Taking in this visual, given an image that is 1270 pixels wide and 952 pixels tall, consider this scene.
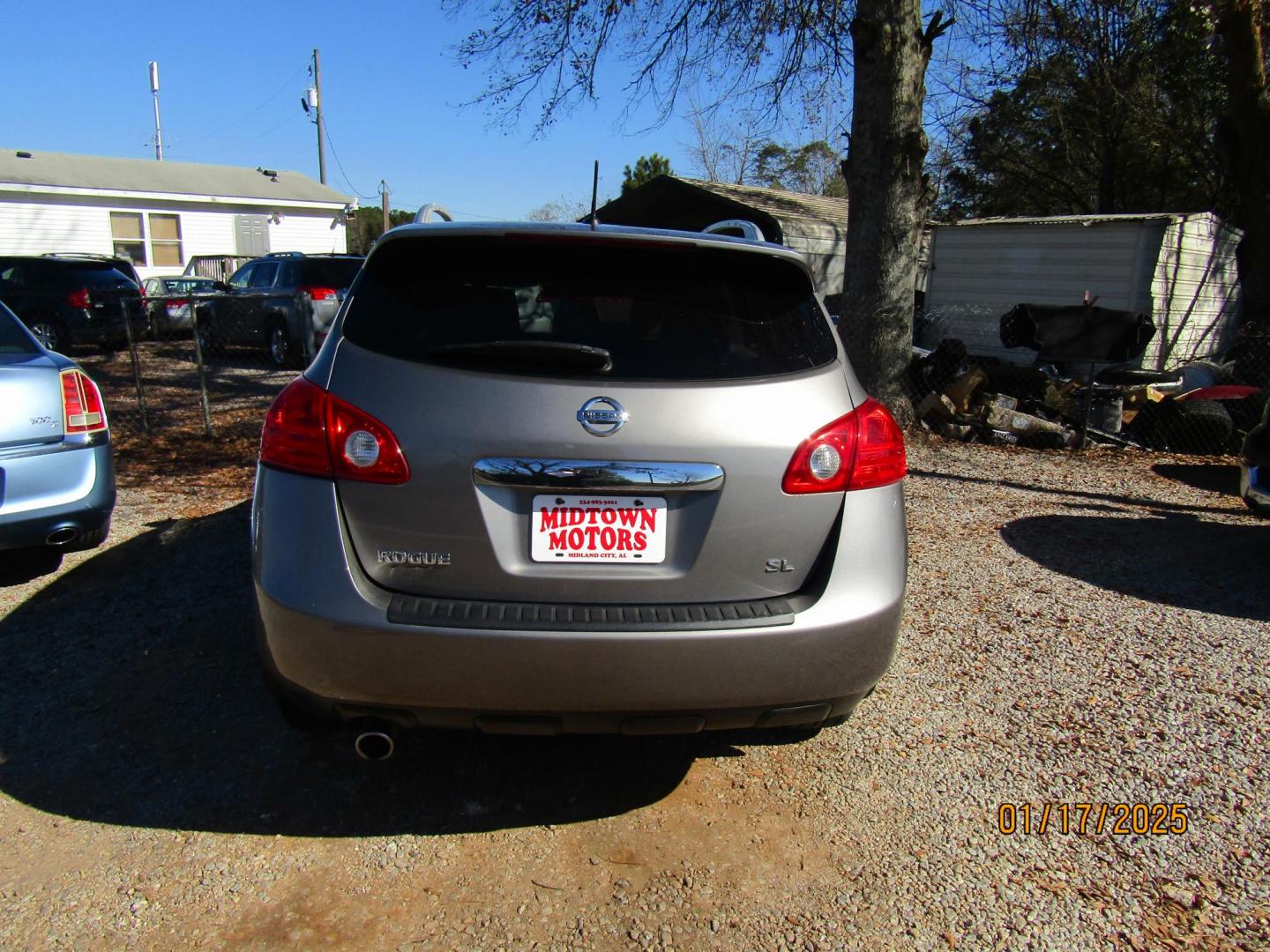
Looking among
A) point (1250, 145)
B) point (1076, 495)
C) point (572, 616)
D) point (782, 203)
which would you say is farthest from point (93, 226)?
point (572, 616)

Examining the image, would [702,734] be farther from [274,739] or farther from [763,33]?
[763,33]

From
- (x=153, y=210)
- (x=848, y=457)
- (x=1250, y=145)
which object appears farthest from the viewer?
(x=153, y=210)

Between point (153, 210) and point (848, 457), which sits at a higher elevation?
point (153, 210)

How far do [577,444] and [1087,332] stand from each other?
8.12 meters

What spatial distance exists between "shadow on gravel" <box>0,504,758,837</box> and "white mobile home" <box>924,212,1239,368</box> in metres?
13.7

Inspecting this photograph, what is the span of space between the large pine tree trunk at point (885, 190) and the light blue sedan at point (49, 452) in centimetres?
610

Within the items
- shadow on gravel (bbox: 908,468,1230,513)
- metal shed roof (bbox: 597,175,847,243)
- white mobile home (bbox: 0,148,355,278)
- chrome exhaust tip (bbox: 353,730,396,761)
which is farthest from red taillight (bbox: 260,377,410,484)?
white mobile home (bbox: 0,148,355,278)

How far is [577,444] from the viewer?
231 cm

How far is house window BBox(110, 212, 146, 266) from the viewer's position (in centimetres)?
2719

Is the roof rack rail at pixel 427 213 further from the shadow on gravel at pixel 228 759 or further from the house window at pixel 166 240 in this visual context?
the house window at pixel 166 240

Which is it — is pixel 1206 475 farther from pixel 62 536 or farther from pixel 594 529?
pixel 62 536

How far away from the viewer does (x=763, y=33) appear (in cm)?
1104

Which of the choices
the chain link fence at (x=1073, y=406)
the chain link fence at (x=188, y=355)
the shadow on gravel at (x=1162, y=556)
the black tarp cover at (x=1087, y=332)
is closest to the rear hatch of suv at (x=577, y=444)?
the shadow on gravel at (x=1162, y=556)

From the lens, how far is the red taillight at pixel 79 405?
14.6 ft
